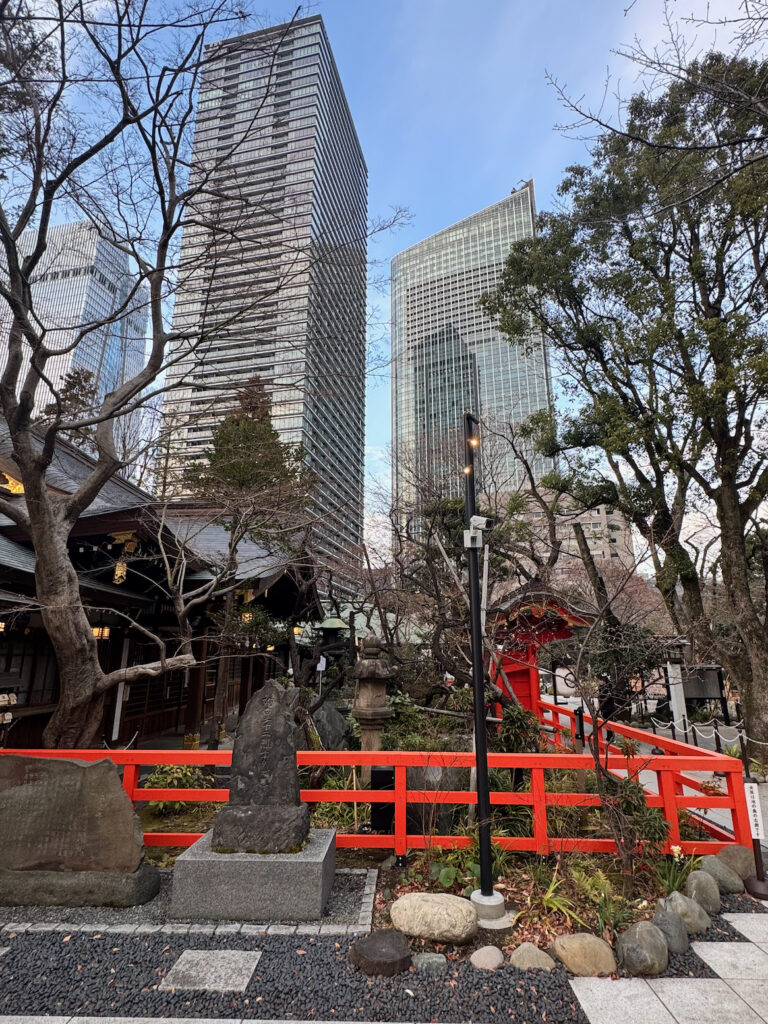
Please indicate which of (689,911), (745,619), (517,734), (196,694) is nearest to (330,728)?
(517,734)

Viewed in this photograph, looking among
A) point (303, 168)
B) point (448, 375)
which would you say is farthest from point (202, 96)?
point (448, 375)

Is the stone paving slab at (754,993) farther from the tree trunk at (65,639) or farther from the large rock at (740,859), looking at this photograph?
the tree trunk at (65,639)

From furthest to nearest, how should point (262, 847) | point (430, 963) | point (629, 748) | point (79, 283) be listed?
point (79, 283), point (629, 748), point (262, 847), point (430, 963)

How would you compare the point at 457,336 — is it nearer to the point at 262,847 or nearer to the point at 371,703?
the point at 371,703

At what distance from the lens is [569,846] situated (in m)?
5.20

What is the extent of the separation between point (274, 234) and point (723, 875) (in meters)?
10.5

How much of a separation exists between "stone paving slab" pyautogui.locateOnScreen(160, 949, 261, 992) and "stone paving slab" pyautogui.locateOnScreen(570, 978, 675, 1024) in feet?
7.58

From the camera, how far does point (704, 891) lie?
4555mm

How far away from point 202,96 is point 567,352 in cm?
1062

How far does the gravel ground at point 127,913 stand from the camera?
4.36 meters

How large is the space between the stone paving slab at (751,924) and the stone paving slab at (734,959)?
0.53 ft

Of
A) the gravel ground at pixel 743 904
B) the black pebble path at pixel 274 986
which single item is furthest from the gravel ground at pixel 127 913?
the gravel ground at pixel 743 904

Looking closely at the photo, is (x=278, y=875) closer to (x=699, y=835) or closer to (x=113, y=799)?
(x=113, y=799)

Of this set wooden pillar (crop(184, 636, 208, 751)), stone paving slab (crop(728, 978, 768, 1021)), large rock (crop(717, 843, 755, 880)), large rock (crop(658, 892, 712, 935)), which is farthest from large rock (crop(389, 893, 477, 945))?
wooden pillar (crop(184, 636, 208, 751))
